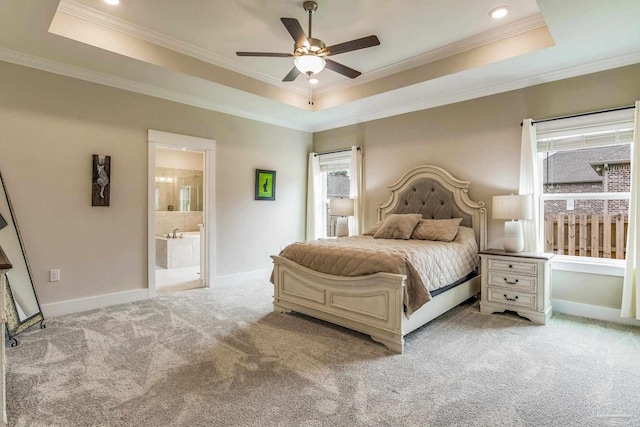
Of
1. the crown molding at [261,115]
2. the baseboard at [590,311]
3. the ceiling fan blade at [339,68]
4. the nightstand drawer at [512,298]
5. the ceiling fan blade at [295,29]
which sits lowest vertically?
the baseboard at [590,311]

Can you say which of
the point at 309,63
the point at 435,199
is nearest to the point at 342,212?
the point at 435,199

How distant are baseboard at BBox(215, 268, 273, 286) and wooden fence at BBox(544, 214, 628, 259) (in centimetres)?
387

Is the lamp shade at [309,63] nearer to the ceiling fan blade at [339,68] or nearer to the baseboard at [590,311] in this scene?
the ceiling fan blade at [339,68]

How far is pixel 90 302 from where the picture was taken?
3672 mm

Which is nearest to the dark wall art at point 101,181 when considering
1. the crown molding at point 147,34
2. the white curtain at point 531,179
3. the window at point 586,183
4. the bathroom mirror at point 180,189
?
the crown molding at point 147,34

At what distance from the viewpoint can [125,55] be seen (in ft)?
10.6

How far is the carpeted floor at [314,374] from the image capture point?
5.97 ft

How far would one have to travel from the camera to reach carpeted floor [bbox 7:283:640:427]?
71.6 inches

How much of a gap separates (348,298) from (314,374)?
2.69 ft

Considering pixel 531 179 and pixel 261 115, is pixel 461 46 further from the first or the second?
pixel 261 115

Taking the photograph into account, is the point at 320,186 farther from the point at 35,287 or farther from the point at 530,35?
the point at 35,287

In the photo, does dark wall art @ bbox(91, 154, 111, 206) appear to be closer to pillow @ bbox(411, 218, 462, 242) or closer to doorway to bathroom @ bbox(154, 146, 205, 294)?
doorway to bathroom @ bbox(154, 146, 205, 294)

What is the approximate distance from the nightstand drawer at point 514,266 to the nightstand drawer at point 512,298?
0.23 metres

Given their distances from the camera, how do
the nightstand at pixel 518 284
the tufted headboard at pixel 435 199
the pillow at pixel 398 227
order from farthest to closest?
the tufted headboard at pixel 435 199, the pillow at pixel 398 227, the nightstand at pixel 518 284
